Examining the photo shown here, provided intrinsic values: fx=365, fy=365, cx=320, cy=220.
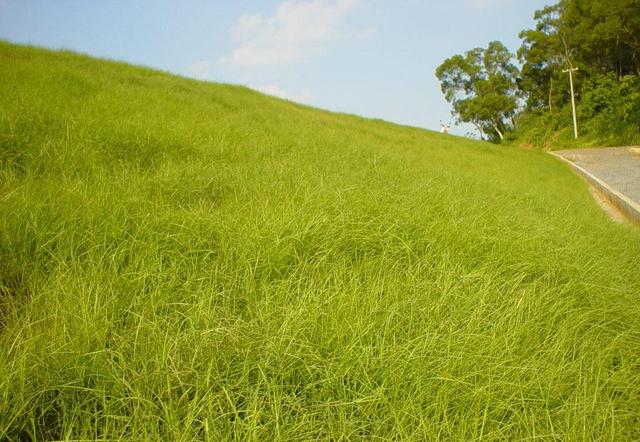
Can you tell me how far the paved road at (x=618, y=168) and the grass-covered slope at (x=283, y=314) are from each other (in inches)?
254

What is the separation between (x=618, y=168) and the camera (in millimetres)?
11680

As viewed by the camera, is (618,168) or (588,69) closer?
(618,168)

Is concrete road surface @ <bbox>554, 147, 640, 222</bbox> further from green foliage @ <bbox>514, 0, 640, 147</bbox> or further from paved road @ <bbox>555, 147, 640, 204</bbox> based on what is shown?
green foliage @ <bbox>514, 0, 640, 147</bbox>

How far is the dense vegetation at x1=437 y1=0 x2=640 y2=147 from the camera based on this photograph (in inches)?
871

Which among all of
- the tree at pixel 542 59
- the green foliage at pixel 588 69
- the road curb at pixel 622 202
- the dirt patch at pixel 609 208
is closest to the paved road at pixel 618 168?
the road curb at pixel 622 202

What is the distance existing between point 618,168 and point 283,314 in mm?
14271

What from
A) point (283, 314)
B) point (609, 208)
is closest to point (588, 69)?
point (609, 208)

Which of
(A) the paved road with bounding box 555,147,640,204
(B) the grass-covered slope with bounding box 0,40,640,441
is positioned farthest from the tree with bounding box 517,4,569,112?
(B) the grass-covered slope with bounding box 0,40,640,441

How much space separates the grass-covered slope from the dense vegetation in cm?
2307

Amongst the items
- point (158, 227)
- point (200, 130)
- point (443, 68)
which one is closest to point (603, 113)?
point (443, 68)

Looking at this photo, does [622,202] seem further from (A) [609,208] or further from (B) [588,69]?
(B) [588,69]

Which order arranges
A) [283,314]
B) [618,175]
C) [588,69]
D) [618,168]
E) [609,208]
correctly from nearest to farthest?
[283,314] → [609,208] → [618,175] → [618,168] → [588,69]

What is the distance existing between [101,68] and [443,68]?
38.3m

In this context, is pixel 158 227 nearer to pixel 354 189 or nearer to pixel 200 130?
pixel 354 189
